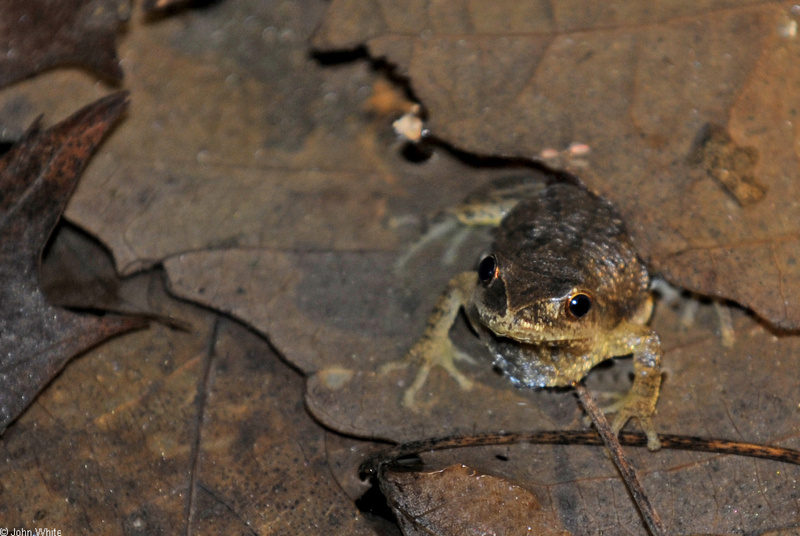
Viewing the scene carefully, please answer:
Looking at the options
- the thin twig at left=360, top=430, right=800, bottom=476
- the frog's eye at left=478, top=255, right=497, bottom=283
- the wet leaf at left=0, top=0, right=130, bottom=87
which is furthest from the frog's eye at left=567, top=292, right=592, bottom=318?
the wet leaf at left=0, top=0, right=130, bottom=87

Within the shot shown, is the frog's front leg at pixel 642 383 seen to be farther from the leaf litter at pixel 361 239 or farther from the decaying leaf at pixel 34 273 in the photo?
the decaying leaf at pixel 34 273

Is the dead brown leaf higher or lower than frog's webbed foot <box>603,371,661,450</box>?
higher

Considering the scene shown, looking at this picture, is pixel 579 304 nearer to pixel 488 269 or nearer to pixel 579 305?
pixel 579 305

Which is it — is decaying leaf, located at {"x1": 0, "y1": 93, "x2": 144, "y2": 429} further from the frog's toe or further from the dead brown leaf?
the frog's toe

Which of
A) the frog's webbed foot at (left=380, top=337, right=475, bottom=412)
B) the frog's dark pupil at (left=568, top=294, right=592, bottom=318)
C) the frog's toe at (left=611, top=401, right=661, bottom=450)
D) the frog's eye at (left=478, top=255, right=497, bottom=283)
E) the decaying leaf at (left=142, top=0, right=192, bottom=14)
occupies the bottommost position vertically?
the frog's toe at (left=611, top=401, right=661, bottom=450)

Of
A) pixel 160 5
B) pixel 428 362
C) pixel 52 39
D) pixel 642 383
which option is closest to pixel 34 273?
pixel 52 39

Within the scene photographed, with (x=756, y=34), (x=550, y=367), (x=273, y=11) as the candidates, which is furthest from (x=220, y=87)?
(x=756, y=34)
